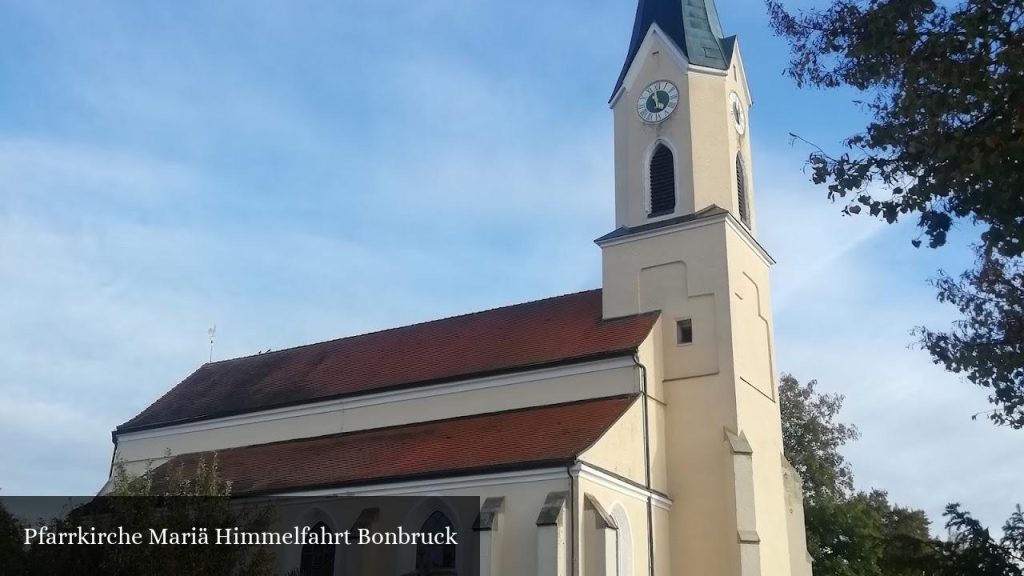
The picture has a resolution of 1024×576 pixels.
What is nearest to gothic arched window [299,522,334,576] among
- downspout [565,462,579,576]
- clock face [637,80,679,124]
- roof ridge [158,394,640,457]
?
roof ridge [158,394,640,457]

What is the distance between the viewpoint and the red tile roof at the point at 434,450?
837 inches

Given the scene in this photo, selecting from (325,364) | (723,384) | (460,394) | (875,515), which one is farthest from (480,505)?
(875,515)

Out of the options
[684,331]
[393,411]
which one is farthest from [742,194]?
[393,411]

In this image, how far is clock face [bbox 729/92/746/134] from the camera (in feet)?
90.6

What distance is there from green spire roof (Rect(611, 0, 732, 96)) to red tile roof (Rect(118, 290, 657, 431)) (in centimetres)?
734

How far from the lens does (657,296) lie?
25.3 meters

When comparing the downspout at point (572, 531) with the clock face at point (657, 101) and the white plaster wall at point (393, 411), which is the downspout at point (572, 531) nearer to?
the white plaster wall at point (393, 411)

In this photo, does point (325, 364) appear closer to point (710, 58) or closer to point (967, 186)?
point (710, 58)

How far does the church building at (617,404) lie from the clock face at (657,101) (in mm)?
62

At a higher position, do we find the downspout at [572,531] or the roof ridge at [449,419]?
the roof ridge at [449,419]

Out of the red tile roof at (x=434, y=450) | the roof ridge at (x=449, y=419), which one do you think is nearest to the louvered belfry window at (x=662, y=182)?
the roof ridge at (x=449, y=419)

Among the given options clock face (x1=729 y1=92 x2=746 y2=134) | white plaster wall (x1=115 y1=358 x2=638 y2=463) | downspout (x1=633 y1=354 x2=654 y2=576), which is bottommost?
downspout (x1=633 y1=354 x2=654 y2=576)
